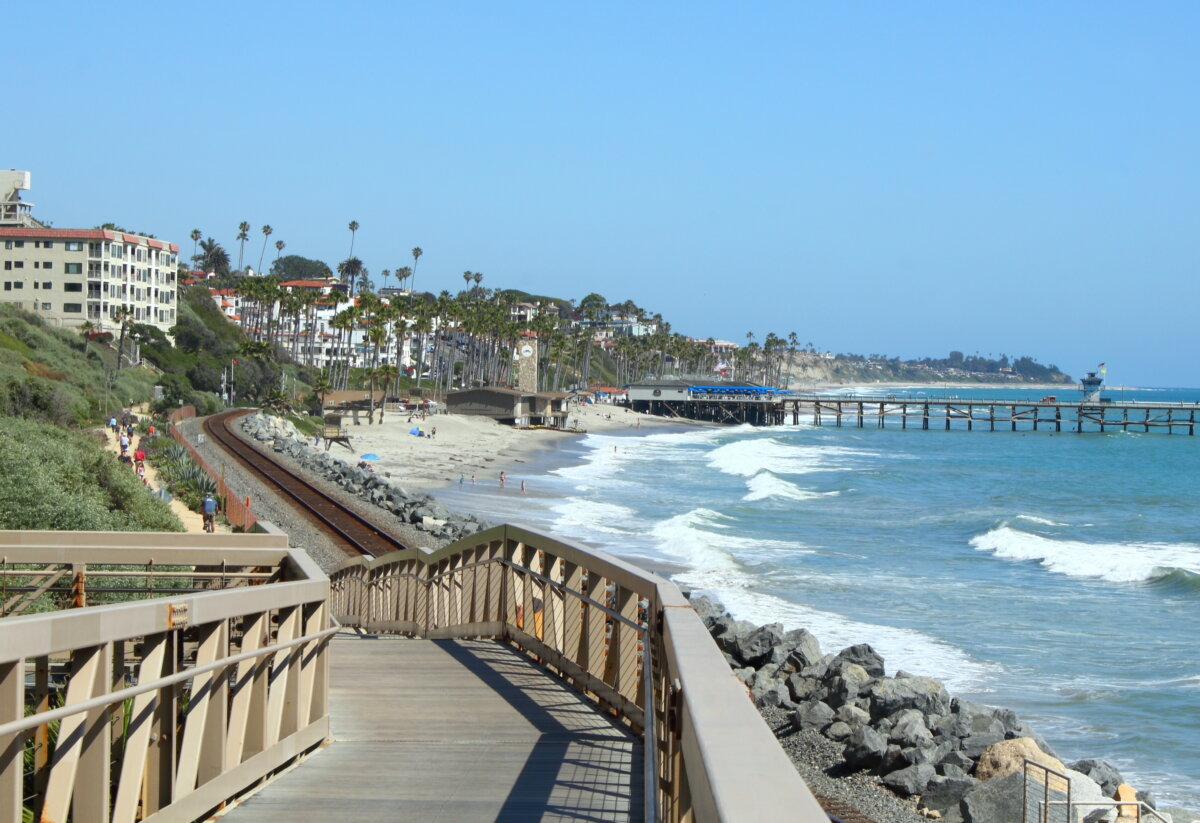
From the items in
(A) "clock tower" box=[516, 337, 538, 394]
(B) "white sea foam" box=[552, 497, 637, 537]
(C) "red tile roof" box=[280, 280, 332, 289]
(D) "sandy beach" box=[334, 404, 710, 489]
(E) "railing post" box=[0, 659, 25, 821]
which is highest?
(C) "red tile roof" box=[280, 280, 332, 289]

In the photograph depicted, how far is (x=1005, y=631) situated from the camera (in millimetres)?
26000

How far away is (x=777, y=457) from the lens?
87.0 meters

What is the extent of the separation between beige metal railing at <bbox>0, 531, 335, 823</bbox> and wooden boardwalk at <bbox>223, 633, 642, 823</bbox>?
0.27 m

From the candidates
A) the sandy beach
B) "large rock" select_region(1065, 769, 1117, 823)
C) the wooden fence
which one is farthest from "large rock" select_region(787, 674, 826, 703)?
the sandy beach

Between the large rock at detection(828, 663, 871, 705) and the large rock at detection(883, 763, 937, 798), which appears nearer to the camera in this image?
the large rock at detection(883, 763, 937, 798)

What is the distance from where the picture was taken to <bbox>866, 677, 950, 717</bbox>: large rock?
15.7 meters

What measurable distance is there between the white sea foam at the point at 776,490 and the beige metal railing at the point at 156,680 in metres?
50.1

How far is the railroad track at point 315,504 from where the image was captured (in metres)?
28.8

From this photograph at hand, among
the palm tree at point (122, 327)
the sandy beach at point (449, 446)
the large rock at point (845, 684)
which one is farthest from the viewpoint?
the palm tree at point (122, 327)

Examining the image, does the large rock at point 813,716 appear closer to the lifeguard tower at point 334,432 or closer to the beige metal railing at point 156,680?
the beige metal railing at point 156,680

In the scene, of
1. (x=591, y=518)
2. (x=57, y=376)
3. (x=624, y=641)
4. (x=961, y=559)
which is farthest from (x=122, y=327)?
(x=624, y=641)

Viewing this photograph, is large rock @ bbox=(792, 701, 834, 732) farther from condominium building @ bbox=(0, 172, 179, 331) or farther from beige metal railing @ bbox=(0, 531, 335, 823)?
condominium building @ bbox=(0, 172, 179, 331)

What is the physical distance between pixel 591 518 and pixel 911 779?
34.5 metres

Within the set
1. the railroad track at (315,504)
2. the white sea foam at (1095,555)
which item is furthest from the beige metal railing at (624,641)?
the white sea foam at (1095,555)
